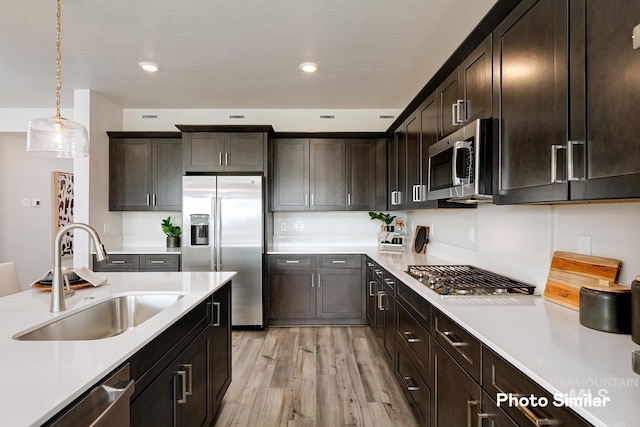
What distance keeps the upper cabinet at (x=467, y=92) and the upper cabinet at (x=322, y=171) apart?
1.87 meters

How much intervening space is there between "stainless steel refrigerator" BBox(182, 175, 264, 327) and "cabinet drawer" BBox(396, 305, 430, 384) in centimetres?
196

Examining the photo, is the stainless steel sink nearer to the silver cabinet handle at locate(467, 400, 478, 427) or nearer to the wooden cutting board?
the silver cabinet handle at locate(467, 400, 478, 427)

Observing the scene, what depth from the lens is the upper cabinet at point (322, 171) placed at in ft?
14.3

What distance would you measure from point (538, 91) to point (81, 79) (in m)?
4.16

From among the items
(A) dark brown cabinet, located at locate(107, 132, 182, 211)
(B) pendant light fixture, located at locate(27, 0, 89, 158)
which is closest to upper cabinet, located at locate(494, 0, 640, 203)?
(B) pendant light fixture, located at locate(27, 0, 89, 158)

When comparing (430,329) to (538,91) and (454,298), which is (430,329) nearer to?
(454,298)

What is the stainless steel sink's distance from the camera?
147 centimetres

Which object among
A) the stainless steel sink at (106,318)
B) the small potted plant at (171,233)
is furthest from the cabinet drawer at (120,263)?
the stainless steel sink at (106,318)

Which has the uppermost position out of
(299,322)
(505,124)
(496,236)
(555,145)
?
(505,124)

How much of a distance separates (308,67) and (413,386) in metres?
2.80

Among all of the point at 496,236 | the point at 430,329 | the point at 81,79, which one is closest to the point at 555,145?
the point at 430,329

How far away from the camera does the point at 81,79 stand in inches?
143

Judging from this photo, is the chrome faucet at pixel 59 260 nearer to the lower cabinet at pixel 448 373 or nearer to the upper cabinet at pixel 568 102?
the lower cabinet at pixel 448 373

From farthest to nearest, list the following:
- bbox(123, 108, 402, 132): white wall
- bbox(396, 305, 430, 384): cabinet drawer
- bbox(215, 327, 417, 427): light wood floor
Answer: bbox(123, 108, 402, 132): white wall < bbox(215, 327, 417, 427): light wood floor < bbox(396, 305, 430, 384): cabinet drawer
